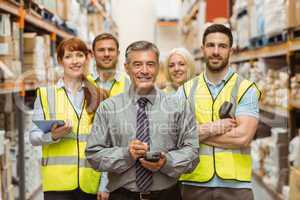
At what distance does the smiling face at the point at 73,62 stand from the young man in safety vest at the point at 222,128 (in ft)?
1.66

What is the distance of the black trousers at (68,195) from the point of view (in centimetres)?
216

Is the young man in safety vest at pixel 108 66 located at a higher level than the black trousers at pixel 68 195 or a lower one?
higher

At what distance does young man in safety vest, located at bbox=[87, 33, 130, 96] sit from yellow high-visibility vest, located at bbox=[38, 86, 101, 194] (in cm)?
25

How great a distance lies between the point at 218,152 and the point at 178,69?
660 millimetres

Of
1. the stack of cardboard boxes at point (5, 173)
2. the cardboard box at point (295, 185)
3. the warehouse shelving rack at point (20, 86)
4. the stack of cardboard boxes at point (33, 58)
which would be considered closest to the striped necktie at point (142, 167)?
the cardboard box at point (295, 185)

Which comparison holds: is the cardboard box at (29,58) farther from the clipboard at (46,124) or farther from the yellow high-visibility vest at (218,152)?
→ the yellow high-visibility vest at (218,152)

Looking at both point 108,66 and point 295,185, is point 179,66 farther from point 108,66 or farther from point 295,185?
point 295,185

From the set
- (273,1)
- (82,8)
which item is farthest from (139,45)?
(82,8)

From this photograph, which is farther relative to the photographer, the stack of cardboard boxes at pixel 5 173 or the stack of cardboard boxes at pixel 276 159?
the stack of cardboard boxes at pixel 276 159

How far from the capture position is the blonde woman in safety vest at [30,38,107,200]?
2.16m

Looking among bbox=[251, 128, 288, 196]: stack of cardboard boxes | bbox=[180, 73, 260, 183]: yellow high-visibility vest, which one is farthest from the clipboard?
bbox=[251, 128, 288, 196]: stack of cardboard boxes

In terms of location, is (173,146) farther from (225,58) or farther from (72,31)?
(72,31)

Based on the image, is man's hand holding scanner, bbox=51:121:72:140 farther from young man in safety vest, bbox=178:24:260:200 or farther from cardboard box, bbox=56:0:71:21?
cardboard box, bbox=56:0:71:21

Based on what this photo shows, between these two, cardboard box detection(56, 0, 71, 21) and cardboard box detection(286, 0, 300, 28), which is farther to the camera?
cardboard box detection(56, 0, 71, 21)
